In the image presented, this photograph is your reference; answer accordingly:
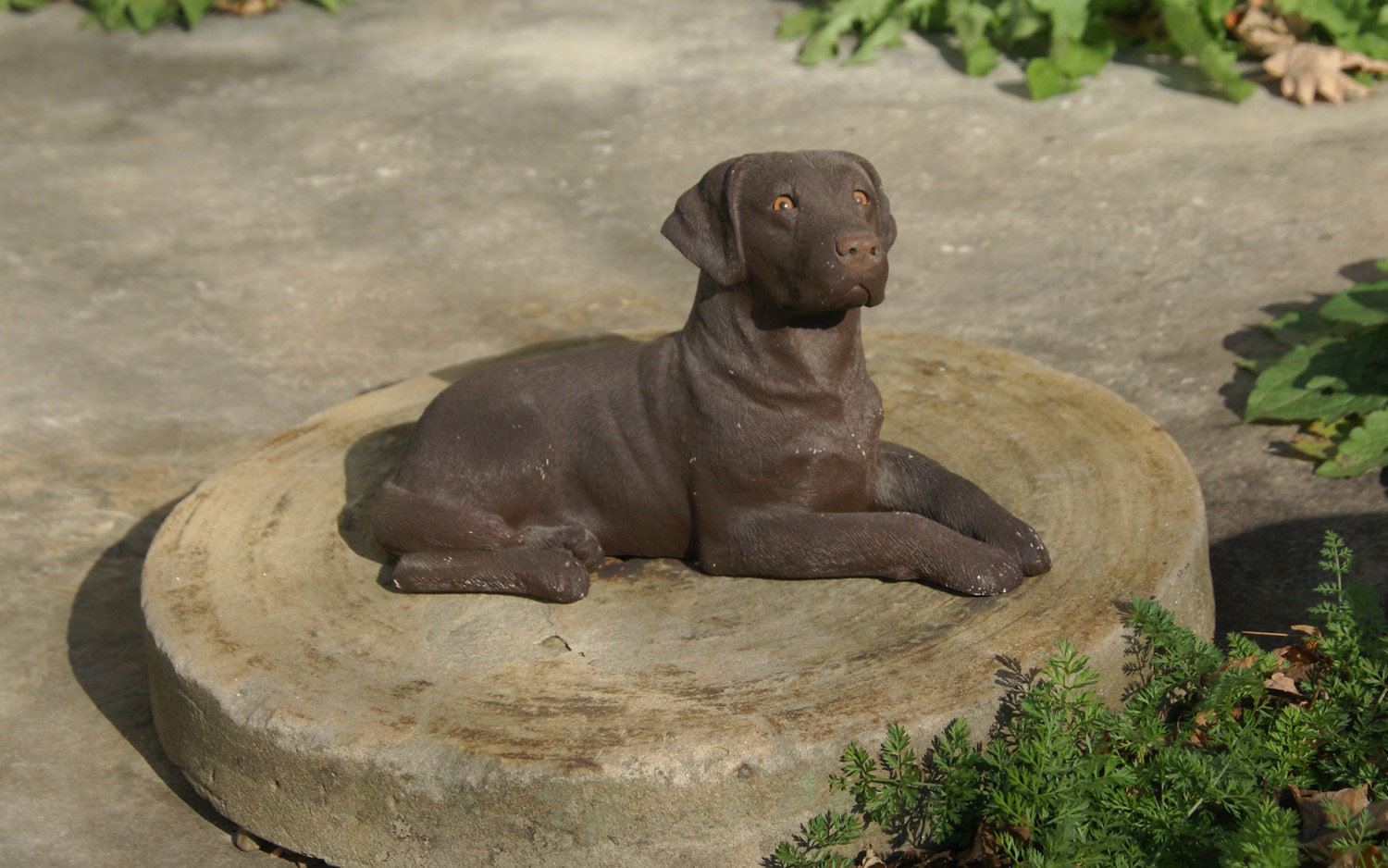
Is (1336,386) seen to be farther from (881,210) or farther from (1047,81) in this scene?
(1047,81)

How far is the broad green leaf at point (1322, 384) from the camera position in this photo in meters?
5.45

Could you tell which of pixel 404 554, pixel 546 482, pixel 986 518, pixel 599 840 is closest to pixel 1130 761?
pixel 986 518

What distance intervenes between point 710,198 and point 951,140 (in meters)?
4.63

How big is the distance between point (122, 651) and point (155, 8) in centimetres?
691

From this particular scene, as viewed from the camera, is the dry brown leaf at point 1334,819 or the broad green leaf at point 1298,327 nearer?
the dry brown leaf at point 1334,819

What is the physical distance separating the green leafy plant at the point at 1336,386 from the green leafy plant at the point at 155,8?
7264mm

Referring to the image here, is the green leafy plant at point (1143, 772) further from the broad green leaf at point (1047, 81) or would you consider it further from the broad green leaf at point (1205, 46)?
the broad green leaf at point (1047, 81)

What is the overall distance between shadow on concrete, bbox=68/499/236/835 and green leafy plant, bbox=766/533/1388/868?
186 centimetres

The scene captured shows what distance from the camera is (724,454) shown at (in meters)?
4.05

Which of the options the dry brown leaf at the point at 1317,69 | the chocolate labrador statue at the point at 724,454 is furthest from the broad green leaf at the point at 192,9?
the chocolate labrador statue at the point at 724,454

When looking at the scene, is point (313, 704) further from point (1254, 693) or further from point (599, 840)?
point (1254, 693)

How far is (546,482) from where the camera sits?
422cm

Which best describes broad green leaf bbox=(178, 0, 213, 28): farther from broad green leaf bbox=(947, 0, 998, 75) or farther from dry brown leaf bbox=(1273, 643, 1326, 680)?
dry brown leaf bbox=(1273, 643, 1326, 680)

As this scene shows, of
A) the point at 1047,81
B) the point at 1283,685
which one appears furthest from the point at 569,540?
the point at 1047,81
